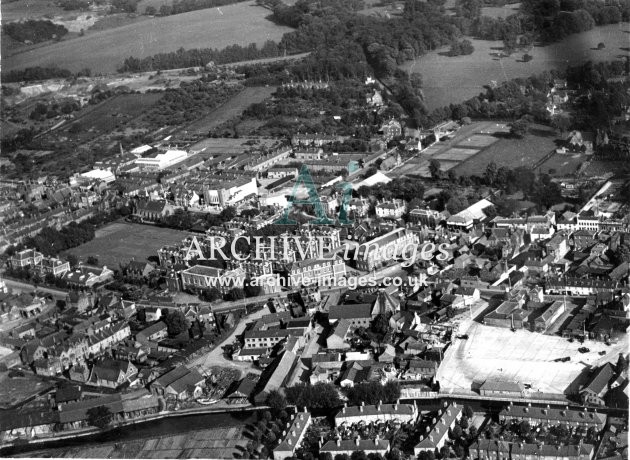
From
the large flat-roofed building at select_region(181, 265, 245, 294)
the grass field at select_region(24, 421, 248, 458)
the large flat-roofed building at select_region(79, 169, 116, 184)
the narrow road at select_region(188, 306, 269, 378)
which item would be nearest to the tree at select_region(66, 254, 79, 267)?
the large flat-roofed building at select_region(181, 265, 245, 294)

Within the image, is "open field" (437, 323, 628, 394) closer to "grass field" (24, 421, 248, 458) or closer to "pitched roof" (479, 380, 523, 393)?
"pitched roof" (479, 380, 523, 393)

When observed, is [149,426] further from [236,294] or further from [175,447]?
[236,294]

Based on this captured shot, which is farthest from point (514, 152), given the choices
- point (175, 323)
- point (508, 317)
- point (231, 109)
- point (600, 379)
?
point (600, 379)

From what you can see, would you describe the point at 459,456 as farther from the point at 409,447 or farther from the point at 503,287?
the point at 503,287

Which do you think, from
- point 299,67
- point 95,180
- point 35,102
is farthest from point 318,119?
point 35,102

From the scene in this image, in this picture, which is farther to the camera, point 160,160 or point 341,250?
point 160,160

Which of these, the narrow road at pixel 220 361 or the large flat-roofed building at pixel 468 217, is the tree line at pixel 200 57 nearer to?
the large flat-roofed building at pixel 468 217
